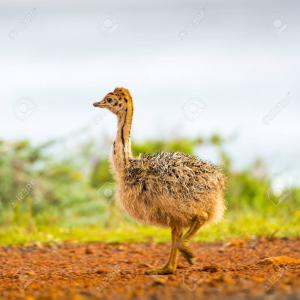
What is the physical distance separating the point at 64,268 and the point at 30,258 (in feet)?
4.28

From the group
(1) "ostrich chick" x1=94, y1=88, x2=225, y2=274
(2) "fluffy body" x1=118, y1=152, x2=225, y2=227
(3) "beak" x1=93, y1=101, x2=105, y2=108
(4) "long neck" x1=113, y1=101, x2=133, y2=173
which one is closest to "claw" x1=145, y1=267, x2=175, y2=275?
(1) "ostrich chick" x1=94, y1=88, x2=225, y2=274

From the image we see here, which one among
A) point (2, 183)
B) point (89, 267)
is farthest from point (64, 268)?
point (2, 183)

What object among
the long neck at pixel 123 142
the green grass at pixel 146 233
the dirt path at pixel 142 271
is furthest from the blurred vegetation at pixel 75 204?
the long neck at pixel 123 142

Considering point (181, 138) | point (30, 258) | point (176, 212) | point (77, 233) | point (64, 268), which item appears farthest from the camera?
point (181, 138)

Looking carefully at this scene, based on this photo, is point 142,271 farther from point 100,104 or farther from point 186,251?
point 100,104

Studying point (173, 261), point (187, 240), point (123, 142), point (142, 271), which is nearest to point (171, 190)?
point (187, 240)

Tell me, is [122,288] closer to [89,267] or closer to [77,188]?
[89,267]

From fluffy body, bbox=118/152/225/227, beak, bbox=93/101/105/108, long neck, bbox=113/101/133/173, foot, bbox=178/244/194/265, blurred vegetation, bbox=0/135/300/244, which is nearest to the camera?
fluffy body, bbox=118/152/225/227

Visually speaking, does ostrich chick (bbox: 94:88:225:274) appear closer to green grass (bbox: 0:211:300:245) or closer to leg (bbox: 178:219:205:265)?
leg (bbox: 178:219:205:265)

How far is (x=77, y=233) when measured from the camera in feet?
39.0

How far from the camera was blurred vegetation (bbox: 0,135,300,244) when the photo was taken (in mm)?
11773

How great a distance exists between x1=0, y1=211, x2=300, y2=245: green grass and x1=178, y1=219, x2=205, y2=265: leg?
3.33 meters

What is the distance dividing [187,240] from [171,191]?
1.89ft

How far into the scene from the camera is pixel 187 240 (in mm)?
7156
